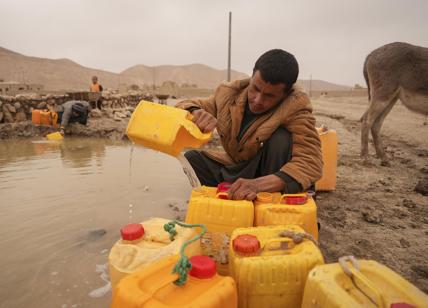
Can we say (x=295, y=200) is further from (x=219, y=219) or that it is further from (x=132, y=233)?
(x=132, y=233)

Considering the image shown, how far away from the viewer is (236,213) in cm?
151

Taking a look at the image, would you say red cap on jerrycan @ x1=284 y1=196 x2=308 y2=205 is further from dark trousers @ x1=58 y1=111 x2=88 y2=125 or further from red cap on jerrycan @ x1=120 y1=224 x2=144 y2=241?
dark trousers @ x1=58 y1=111 x2=88 y2=125

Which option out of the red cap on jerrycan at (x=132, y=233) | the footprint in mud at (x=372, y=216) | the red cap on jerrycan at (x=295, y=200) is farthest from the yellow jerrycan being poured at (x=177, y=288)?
the footprint in mud at (x=372, y=216)

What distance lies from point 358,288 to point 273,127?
132 cm

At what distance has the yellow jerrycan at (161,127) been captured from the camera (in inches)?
66.0

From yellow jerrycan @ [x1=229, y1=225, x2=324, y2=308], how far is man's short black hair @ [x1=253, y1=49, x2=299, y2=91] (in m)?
1.15

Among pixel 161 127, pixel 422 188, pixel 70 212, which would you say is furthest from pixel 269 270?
pixel 422 188

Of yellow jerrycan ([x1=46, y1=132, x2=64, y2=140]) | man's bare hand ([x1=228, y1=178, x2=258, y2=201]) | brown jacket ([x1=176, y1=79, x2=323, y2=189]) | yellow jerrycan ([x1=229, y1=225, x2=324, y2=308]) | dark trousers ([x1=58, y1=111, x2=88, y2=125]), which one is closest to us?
yellow jerrycan ([x1=229, y1=225, x2=324, y2=308])

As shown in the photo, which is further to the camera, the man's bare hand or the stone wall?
the stone wall

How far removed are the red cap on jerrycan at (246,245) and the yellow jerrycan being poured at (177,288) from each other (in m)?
0.16

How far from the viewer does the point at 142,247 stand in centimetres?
125

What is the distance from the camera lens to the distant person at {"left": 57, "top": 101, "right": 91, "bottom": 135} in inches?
321

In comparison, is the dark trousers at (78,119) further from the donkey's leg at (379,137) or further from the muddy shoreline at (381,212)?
the donkey's leg at (379,137)

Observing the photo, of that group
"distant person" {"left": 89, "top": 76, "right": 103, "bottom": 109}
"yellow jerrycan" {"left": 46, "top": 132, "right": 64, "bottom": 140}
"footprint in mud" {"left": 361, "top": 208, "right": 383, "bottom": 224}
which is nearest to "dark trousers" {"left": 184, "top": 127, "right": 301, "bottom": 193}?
"footprint in mud" {"left": 361, "top": 208, "right": 383, "bottom": 224}
